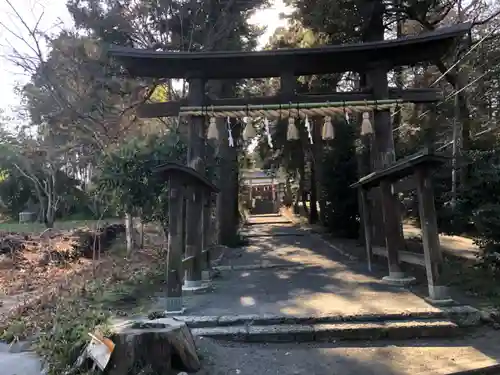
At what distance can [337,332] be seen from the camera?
528 centimetres

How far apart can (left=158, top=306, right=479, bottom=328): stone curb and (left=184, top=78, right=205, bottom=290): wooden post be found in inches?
73.2

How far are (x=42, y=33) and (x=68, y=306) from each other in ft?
33.0

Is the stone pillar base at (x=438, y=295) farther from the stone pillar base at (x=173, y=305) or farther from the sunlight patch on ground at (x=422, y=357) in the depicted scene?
the stone pillar base at (x=173, y=305)

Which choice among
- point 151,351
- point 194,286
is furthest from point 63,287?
point 151,351

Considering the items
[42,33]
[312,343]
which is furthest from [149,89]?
[312,343]

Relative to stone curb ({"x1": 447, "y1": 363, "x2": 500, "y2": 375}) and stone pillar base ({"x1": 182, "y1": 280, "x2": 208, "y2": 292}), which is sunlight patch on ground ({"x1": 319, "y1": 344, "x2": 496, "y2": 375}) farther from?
stone pillar base ({"x1": 182, "y1": 280, "x2": 208, "y2": 292})

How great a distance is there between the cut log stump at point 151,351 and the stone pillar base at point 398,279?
474 centimetres

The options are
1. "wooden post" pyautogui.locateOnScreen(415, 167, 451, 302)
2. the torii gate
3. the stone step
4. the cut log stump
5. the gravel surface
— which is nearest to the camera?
the cut log stump

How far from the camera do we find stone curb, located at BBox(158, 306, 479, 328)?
5.55 m

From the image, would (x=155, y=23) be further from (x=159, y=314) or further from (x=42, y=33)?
(x=159, y=314)

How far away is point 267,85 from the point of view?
20734 mm

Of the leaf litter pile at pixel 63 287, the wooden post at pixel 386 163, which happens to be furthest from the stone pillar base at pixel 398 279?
the leaf litter pile at pixel 63 287

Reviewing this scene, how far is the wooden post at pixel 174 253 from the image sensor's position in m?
6.20

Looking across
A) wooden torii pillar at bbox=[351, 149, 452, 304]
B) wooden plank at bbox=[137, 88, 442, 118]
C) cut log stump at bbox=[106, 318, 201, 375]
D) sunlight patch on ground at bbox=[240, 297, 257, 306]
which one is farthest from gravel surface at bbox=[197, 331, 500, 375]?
wooden plank at bbox=[137, 88, 442, 118]
